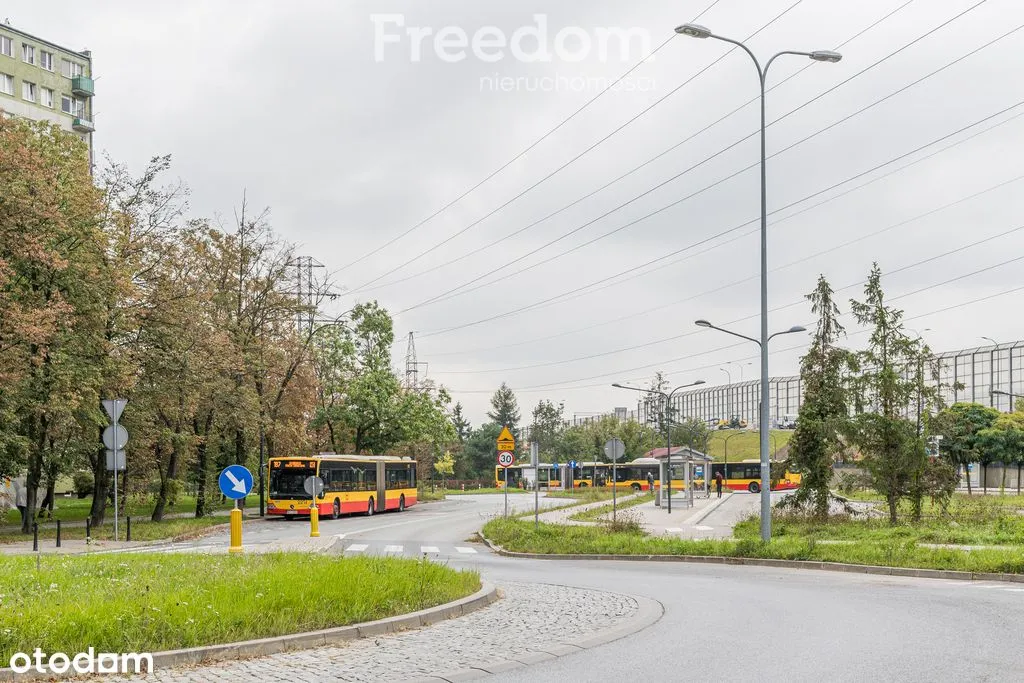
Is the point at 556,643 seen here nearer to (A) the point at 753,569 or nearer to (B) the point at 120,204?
(A) the point at 753,569

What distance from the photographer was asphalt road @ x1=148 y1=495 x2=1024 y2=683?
871 centimetres

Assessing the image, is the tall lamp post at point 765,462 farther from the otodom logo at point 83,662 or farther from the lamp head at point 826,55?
the otodom logo at point 83,662

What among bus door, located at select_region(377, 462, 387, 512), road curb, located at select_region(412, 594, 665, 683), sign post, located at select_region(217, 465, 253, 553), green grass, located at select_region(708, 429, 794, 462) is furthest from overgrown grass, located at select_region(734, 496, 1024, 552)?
green grass, located at select_region(708, 429, 794, 462)

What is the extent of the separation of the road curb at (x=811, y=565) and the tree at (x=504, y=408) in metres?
114

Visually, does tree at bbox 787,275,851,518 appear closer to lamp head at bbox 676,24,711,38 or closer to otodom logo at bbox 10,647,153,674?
lamp head at bbox 676,24,711,38

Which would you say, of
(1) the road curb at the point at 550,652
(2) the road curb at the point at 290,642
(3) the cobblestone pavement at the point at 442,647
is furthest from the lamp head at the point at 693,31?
(2) the road curb at the point at 290,642

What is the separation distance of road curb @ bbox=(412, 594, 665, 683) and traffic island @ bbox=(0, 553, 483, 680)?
75.1 inches

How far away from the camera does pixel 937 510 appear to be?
31.6 meters

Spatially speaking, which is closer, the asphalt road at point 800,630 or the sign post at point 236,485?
the asphalt road at point 800,630

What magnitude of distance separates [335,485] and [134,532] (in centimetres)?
1305

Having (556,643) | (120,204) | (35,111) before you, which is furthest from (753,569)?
(35,111)

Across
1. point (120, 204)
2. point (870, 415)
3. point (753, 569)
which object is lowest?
point (753, 569)

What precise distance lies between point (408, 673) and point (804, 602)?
7.39 meters

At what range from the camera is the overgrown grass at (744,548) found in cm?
1892
